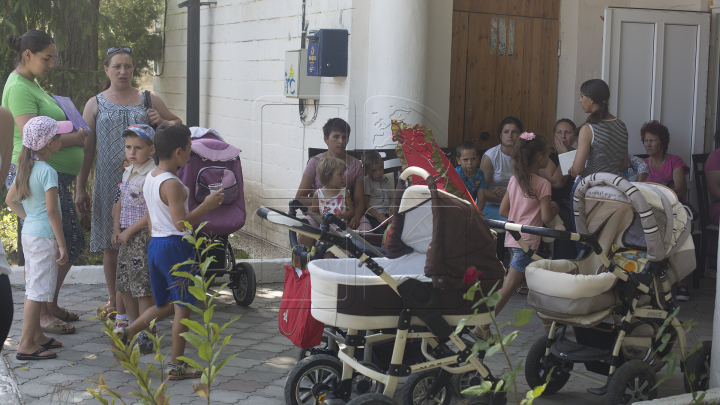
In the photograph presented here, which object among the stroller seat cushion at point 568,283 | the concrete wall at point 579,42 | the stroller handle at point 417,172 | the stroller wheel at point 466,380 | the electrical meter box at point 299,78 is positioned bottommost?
the stroller wheel at point 466,380

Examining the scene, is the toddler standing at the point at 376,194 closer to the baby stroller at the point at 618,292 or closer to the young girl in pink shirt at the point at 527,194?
the baby stroller at the point at 618,292

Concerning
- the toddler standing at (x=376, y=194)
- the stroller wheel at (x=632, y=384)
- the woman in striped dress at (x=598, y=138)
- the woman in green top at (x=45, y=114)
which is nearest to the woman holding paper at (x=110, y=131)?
the woman in green top at (x=45, y=114)

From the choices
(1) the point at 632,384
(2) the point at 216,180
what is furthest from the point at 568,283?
(2) the point at 216,180

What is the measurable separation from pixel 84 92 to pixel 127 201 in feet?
11.6

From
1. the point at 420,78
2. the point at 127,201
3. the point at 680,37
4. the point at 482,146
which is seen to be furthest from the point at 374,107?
the point at 680,37

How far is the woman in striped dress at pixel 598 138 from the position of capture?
16.6 feet

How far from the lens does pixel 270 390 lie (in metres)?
3.81

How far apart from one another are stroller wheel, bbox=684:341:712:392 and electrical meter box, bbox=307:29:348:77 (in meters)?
3.94

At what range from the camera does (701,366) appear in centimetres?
363

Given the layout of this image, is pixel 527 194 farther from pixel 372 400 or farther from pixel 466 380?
pixel 372 400

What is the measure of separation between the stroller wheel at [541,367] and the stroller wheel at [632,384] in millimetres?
379

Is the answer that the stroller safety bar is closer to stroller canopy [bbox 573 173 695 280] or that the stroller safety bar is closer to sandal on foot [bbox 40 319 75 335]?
stroller canopy [bbox 573 173 695 280]

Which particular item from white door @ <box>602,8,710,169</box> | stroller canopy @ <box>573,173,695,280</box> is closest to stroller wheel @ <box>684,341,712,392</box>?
stroller canopy @ <box>573,173,695,280</box>

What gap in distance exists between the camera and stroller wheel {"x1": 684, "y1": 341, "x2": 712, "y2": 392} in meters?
3.60
